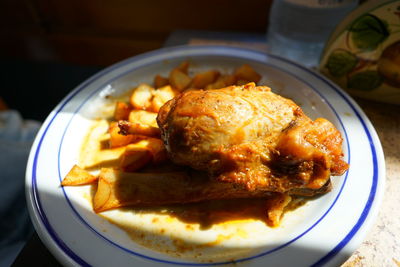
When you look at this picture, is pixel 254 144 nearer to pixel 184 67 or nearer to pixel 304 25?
pixel 184 67

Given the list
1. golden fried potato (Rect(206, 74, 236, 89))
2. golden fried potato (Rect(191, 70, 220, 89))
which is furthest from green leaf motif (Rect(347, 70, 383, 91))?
golden fried potato (Rect(191, 70, 220, 89))

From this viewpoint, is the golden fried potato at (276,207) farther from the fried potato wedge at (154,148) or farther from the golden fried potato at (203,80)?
the golden fried potato at (203,80)

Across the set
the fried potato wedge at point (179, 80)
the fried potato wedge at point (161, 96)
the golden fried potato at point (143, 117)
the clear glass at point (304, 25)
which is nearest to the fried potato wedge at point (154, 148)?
the golden fried potato at point (143, 117)

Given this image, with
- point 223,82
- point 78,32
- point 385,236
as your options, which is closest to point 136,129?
point 223,82

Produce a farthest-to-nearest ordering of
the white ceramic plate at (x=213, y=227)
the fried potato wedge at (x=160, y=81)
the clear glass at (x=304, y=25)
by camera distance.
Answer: the clear glass at (x=304, y=25) < the fried potato wedge at (x=160, y=81) < the white ceramic plate at (x=213, y=227)

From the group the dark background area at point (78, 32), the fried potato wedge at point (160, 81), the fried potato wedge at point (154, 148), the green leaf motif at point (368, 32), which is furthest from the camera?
the dark background area at point (78, 32)

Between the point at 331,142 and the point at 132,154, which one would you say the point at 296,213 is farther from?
the point at 132,154
